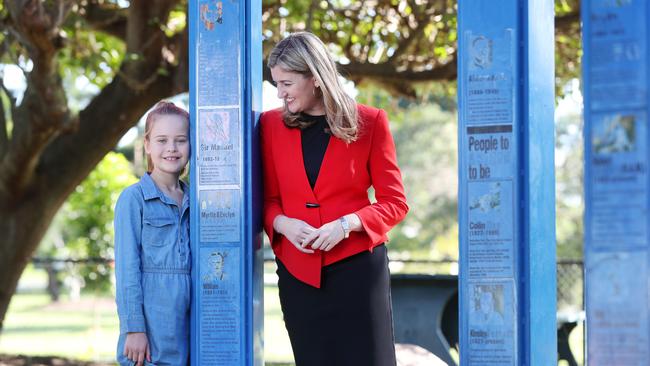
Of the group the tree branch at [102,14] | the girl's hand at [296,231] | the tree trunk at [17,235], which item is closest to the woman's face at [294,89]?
the girl's hand at [296,231]

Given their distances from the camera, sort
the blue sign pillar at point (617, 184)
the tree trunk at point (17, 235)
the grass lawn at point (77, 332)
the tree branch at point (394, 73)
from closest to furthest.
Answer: the blue sign pillar at point (617, 184) → the tree branch at point (394, 73) → the tree trunk at point (17, 235) → the grass lawn at point (77, 332)

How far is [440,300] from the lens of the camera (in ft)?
27.2

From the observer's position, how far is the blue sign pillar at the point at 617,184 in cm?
310

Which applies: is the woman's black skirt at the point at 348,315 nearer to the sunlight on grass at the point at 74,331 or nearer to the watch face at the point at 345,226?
the watch face at the point at 345,226

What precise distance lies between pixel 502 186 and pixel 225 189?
3.84 feet

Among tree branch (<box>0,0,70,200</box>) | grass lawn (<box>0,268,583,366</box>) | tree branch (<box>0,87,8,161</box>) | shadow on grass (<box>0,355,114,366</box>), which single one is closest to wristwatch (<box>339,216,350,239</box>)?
tree branch (<box>0,0,70,200</box>)

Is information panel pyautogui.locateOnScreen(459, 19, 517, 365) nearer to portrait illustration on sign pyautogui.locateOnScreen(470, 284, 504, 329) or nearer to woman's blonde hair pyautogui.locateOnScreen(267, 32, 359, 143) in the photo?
portrait illustration on sign pyautogui.locateOnScreen(470, 284, 504, 329)

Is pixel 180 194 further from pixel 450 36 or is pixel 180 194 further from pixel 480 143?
pixel 450 36

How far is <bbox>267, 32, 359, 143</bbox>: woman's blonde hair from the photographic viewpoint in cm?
398

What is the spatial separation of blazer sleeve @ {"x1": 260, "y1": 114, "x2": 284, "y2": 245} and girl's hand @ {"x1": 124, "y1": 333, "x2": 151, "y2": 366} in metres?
0.67

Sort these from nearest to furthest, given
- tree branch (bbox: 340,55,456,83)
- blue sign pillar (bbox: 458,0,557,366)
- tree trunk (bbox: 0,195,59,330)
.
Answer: blue sign pillar (bbox: 458,0,557,366), tree branch (bbox: 340,55,456,83), tree trunk (bbox: 0,195,59,330)

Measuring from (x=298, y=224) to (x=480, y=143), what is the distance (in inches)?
32.6

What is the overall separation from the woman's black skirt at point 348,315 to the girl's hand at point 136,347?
0.66m

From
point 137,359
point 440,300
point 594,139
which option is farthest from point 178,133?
point 440,300
